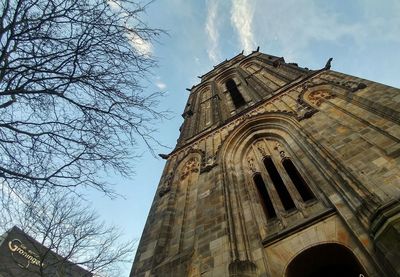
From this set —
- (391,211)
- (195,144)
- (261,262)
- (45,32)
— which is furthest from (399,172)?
(195,144)

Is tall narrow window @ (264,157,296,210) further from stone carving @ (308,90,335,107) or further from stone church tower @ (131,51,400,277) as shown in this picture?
stone carving @ (308,90,335,107)

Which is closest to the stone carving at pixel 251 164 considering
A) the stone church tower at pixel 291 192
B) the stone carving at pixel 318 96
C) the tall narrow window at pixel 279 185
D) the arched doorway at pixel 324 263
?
the stone church tower at pixel 291 192

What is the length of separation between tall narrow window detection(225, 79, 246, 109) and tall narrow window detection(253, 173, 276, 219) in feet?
22.4

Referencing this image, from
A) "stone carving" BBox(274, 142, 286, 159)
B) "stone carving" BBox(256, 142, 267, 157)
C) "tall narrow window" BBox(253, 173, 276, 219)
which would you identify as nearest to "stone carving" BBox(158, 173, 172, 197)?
"tall narrow window" BBox(253, 173, 276, 219)

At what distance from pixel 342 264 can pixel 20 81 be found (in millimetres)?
7029

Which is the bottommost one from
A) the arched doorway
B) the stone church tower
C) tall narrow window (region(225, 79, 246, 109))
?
the arched doorway

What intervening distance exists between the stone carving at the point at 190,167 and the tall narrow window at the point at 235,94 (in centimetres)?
490

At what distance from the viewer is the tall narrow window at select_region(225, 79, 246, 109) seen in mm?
16220

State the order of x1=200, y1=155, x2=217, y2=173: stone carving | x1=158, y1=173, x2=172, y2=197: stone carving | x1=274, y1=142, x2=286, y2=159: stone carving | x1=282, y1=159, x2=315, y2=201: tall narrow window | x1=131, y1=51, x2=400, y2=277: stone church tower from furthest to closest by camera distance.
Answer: x1=158, y1=173, x2=172, y2=197: stone carving, x1=200, y1=155, x2=217, y2=173: stone carving, x1=274, y1=142, x2=286, y2=159: stone carving, x1=282, y1=159, x2=315, y2=201: tall narrow window, x1=131, y1=51, x2=400, y2=277: stone church tower

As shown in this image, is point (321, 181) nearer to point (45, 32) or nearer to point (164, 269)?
point (164, 269)

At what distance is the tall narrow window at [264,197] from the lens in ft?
26.5

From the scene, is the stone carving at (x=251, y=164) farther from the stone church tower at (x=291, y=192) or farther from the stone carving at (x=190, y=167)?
the stone carving at (x=190, y=167)

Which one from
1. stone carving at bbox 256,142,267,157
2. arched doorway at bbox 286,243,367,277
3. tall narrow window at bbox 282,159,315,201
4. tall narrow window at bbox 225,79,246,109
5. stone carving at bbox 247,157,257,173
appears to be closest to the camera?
arched doorway at bbox 286,243,367,277

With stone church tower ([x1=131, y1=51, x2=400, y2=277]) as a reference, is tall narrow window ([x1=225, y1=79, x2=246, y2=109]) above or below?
above
